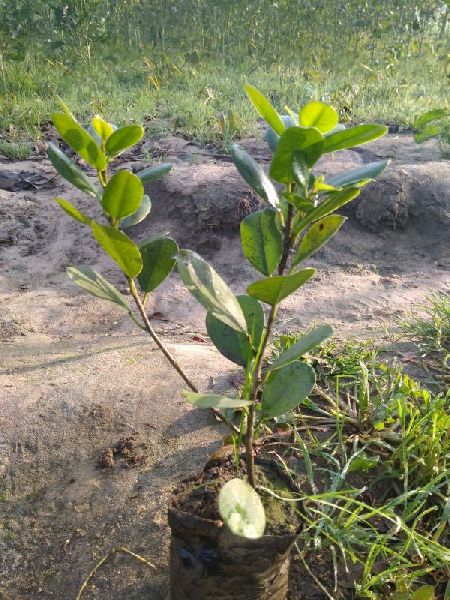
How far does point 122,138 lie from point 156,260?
0.83 ft

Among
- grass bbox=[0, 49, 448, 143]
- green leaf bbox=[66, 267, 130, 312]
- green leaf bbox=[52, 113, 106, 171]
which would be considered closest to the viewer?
green leaf bbox=[52, 113, 106, 171]

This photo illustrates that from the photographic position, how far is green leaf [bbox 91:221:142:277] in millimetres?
976

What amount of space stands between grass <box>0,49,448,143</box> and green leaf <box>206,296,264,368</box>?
3.73m

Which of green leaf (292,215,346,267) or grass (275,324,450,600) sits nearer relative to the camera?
green leaf (292,215,346,267)

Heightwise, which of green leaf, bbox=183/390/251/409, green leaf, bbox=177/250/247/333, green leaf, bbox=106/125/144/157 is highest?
green leaf, bbox=106/125/144/157

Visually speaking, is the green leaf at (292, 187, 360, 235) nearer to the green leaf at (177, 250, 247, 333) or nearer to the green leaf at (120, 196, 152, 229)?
the green leaf at (177, 250, 247, 333)

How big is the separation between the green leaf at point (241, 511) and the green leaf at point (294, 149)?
1.57 feet

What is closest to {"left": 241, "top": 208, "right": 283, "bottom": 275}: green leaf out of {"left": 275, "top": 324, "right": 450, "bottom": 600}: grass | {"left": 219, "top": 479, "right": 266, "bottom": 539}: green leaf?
{"left": 219, "top": 479, "right": 266, "bottom": 539}: green leaf

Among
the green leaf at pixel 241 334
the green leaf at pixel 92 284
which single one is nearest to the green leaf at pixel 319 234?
the green leaf at pixel 241 334

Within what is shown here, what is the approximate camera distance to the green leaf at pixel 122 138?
1.04 m

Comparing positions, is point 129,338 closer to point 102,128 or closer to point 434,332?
point 434,332

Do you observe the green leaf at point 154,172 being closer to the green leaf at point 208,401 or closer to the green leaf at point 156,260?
the green leaf at point 156,260

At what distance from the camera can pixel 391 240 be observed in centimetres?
370

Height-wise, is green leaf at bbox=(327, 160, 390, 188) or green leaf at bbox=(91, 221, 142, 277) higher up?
Result: green leaf at bbox=(327, 160, 390, 188)
